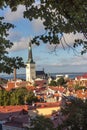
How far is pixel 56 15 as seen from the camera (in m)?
3.48

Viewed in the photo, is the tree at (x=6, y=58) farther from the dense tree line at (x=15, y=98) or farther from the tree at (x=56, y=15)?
the dense tree line at (x=15, y=98)

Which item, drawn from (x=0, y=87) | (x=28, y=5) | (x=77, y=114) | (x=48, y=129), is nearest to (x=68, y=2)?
(x=28, y=5)

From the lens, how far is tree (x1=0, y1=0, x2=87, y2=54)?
10.9 ft

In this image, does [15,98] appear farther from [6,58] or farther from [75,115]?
[6,58]

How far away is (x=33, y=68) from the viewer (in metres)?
140

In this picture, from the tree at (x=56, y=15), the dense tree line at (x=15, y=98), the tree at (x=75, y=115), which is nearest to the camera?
the tree at (x=56, y=15)

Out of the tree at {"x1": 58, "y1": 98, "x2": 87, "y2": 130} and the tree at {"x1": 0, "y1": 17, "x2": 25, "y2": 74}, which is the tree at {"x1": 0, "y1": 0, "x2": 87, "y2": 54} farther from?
the tree at {"x1": 58, "y1": 98, "x2": 87, "y2": 130}

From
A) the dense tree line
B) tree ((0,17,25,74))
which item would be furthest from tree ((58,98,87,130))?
the dense tree line

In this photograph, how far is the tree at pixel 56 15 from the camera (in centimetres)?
331

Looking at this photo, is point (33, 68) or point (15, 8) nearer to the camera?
point (15, 8)

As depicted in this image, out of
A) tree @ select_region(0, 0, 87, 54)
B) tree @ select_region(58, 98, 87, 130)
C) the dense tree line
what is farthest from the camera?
the dense tree line

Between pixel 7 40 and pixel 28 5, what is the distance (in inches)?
18.4

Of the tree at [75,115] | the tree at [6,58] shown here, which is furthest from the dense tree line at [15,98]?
the tree at [6,58]

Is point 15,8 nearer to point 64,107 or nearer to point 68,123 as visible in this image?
point 68,123
